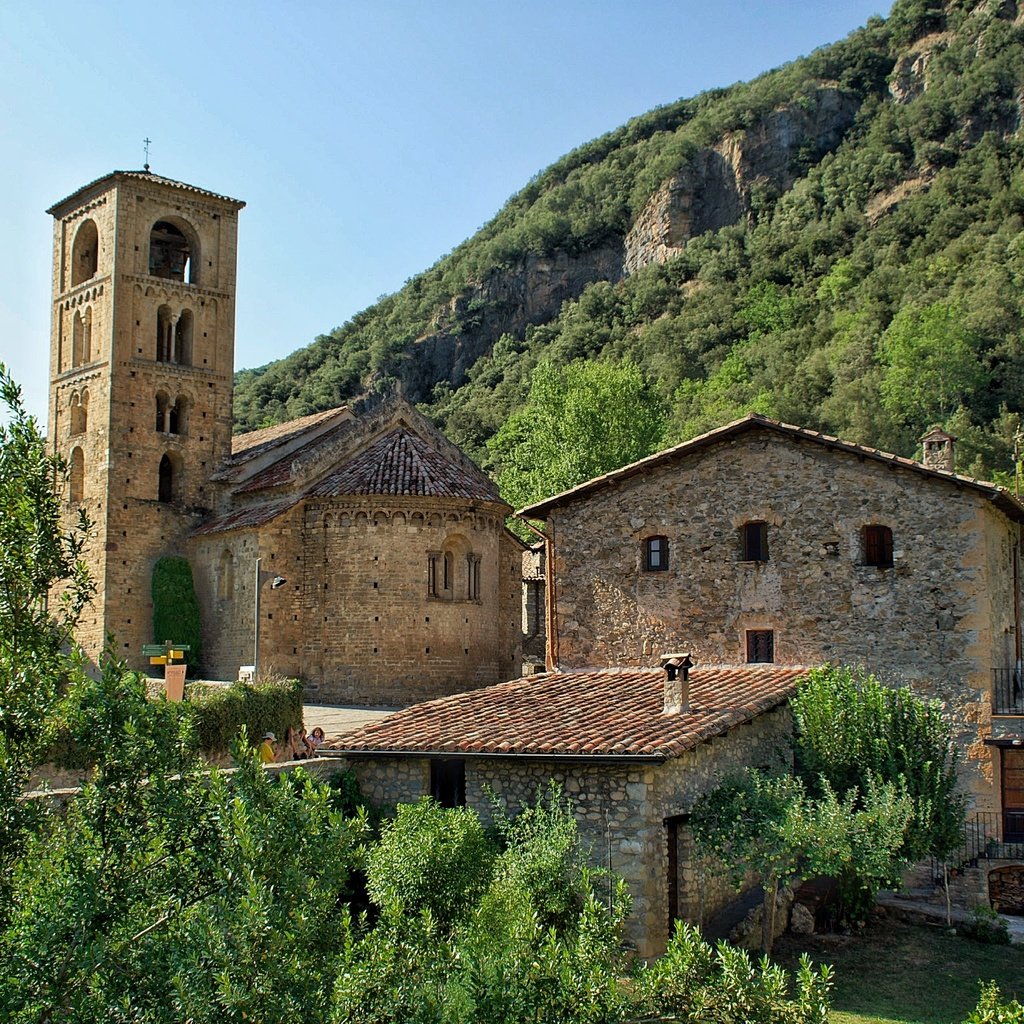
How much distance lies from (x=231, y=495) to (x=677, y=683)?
915 inches

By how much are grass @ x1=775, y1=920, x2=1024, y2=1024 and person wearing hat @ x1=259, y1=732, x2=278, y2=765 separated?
9489mm

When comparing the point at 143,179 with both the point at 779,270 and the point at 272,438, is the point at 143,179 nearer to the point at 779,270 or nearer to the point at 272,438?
the point at 272,438

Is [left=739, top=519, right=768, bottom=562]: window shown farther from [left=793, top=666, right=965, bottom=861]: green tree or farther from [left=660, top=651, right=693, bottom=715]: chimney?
[left=660, top=651, right=693, bottom=715]: chimney

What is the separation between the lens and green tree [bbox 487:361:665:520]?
47.4m

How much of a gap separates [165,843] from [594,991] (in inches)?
144

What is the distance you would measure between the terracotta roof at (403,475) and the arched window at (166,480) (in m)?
6.89

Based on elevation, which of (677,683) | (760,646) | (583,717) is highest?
(760,646)

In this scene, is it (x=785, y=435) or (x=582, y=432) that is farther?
(x=582, y=432)

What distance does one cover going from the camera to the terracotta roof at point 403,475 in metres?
32.6

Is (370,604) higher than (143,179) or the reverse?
the reverse

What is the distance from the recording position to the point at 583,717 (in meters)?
17.8

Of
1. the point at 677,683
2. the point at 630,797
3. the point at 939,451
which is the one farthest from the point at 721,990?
the point at 939,451

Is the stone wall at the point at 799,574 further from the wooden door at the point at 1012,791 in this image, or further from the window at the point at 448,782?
the window at the point at 448,782

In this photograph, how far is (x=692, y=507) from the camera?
2233 centimetres
